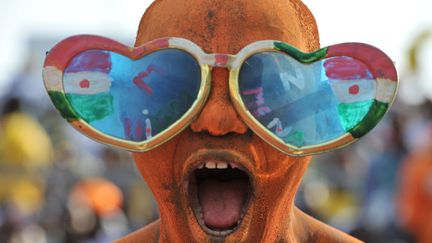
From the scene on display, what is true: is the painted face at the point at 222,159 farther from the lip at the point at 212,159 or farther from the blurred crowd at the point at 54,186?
the blurred crowd at the point at 54,186

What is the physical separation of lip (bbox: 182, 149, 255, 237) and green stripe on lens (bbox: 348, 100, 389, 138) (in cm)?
28

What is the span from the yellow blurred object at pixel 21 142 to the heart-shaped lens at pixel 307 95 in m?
6.52

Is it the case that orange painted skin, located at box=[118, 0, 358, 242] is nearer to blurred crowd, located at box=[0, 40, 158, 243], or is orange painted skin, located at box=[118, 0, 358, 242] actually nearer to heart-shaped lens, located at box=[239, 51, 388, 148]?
heart-shaped lens, located at box=[239, 51, 388, 148]

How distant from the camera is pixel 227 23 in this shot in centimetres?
265

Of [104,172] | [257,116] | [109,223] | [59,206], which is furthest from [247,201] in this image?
[104,172]

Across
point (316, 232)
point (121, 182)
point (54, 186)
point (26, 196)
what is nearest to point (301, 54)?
point (316, 232)

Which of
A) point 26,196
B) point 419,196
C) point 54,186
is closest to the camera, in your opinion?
point 419,196

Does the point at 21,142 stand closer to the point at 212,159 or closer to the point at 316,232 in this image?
the point at 316,232

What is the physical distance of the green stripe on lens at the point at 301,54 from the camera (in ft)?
8.41

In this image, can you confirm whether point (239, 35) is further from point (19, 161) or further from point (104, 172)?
point (104, 172)

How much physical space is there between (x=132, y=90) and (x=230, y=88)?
0.26 m

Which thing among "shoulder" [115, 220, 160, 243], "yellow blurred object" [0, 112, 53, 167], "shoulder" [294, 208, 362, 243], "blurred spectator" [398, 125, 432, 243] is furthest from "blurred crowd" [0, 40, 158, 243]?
"shoulder" [294, 208, 362, 243]

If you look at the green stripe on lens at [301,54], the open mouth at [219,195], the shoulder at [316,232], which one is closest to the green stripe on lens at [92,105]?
the open mouth at [219,195]

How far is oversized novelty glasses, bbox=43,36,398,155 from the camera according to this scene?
2541mm
